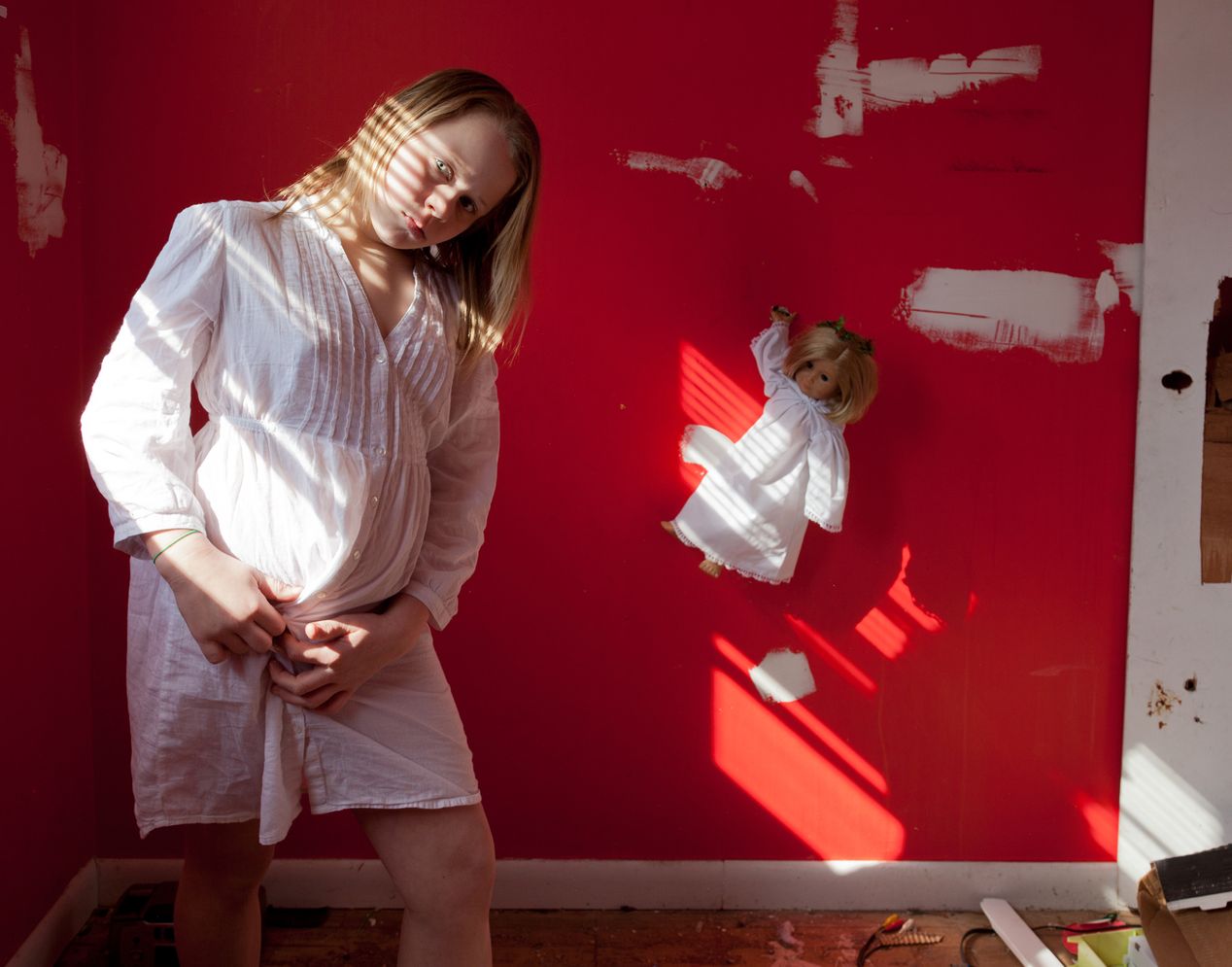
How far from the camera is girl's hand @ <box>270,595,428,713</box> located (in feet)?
4.01

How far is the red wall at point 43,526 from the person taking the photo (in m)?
1.75

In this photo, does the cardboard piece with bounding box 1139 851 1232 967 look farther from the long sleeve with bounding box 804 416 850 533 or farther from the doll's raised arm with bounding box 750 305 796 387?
the doll's raised arm with bounding box 750 305 796 387

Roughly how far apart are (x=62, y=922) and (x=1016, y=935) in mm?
1874

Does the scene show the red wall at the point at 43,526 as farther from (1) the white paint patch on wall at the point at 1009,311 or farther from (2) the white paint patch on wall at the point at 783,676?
(1) the white paint patch on wall at the point at 1009,311

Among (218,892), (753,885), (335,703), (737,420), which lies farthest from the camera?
(753,885)

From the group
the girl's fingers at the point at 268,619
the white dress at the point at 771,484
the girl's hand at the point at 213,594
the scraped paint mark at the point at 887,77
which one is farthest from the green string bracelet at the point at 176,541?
the scraped paint mark at the point at 887,77

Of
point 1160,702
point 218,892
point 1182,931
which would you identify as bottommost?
point 1182,931

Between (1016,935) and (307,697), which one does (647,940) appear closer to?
(1016,935)

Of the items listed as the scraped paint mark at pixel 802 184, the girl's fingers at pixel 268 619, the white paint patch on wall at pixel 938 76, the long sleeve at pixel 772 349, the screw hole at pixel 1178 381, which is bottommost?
the screw hole at pixel 1178 381

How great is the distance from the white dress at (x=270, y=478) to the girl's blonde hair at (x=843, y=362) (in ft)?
2.77

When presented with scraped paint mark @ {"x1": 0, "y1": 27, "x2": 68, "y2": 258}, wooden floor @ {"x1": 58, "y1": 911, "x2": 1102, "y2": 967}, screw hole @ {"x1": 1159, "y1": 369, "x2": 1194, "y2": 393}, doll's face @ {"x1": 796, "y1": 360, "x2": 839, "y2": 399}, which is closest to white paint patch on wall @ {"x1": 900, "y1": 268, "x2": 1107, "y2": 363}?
screw hole @ {"x1": 1159, "y1": 369, "x2": 1194, "y2": 393}

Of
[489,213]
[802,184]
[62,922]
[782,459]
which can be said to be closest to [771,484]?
[782,459]

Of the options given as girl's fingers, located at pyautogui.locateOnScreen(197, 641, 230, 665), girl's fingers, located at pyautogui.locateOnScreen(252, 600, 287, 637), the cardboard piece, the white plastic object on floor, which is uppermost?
girl's fingers, located at pyautogui.locateOnScreen(252, 600, 287, 637)

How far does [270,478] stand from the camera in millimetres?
1207
